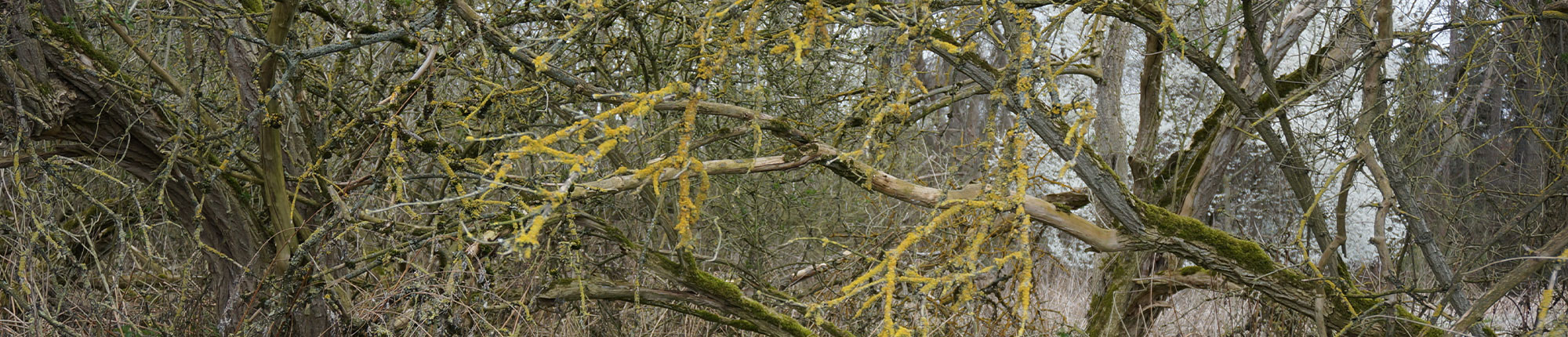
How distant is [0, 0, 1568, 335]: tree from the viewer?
239 centimetres

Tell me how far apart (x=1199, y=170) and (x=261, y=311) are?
12.7ft

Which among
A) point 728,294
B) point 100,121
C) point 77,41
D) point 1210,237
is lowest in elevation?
point 728,294

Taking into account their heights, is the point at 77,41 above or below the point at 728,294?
above

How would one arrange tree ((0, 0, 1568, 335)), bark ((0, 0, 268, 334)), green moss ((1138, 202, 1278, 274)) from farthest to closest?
green moss ((1138, 202, 1278, 274)) → bark ((0, 0, 268, 334)) → tree ((0, 0, 1568, 335))

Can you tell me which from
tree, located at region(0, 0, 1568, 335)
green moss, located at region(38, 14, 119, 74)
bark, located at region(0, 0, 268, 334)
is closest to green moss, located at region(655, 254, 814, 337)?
tree, located at region(0, 0, 1568, 335)

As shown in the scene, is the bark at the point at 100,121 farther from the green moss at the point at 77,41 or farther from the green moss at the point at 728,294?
the green moss at the point at 728,294

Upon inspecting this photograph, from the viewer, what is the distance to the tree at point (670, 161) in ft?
7.86

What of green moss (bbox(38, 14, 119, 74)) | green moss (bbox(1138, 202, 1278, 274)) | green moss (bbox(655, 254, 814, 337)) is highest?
green moss (bbox(1138, 202, 1278, 274))

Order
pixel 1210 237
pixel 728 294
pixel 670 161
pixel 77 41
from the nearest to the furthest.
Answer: pixel 670 161
pixel 77 41
pixel 1210 237
pixel 728 294

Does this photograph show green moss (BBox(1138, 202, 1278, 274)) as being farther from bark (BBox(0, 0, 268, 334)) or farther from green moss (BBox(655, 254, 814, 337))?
bark (BBox(0, 0, 268, 334))

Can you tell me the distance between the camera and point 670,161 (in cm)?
166

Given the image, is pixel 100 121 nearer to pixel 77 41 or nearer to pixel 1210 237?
pixel 77 41

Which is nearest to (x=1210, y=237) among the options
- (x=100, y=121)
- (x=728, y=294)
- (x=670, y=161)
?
(x=728, y=294)

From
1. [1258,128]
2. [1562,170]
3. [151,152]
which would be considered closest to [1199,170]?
[1258,128]
